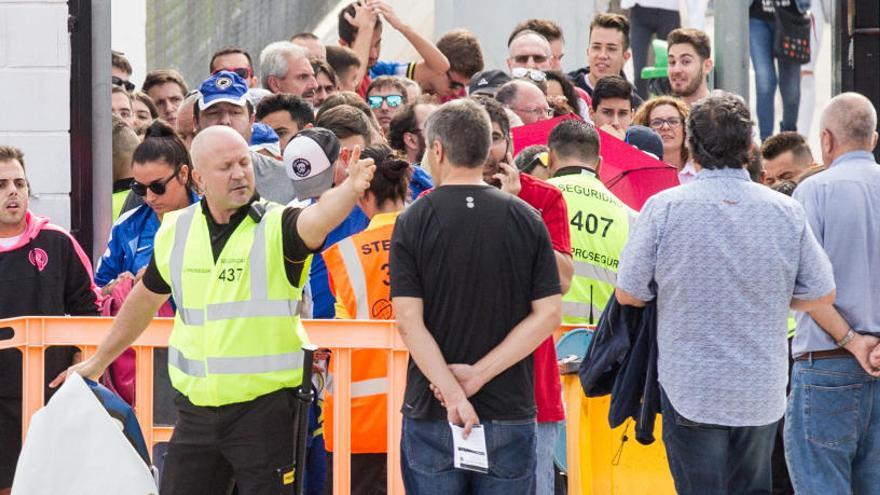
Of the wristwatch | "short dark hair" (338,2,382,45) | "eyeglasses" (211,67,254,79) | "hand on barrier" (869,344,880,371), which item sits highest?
"short dark hair" (338,2,382,45)

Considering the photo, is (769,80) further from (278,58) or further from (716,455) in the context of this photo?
(716,455)

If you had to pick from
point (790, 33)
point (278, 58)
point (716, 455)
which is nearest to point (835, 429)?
point (716, 455)

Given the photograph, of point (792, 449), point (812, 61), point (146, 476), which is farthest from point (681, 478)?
point (812, 61)

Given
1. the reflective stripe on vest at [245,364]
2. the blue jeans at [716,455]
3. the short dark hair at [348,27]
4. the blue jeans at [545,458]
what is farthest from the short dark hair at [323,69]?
the blue jeans at [716,455]

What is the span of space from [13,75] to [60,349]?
1929mm

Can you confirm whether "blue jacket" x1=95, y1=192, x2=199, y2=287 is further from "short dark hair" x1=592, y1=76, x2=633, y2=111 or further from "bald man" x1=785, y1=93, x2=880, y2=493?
"short dark hair" x1=592, y1=76, x2=633, y2=111

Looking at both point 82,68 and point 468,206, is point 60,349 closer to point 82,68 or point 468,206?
point 82,68

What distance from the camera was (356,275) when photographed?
6902mm

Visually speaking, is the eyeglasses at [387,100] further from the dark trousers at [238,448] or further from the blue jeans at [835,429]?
the dark trousers at [238,448]

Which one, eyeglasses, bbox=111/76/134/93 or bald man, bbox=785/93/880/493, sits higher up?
eyeglasses, bbox=111/76/134/93

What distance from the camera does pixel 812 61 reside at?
45.2 feet

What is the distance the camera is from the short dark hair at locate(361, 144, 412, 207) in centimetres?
702

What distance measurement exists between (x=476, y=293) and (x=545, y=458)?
779mm

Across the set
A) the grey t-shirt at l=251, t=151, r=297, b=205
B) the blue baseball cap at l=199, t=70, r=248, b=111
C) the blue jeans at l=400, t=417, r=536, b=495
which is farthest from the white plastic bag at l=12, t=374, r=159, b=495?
the blue baseball cap at l=199, t=70, r=248, b=111
